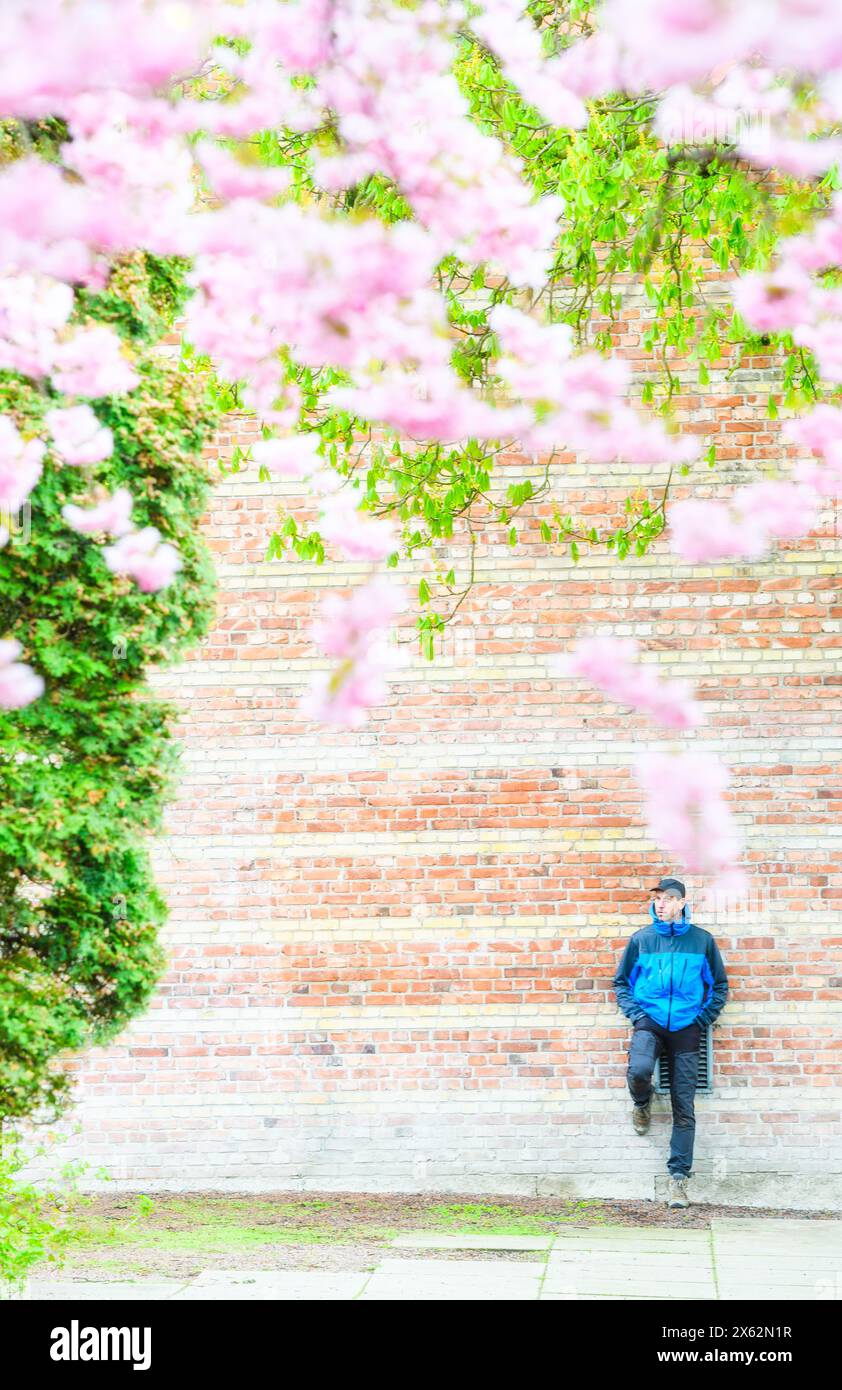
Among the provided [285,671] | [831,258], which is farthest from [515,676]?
[831,258]

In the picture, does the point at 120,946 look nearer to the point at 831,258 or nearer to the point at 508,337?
the point at 508,337

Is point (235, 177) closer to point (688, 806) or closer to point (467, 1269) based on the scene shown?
point (688, 806)

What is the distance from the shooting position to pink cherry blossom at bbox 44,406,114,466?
4.21 m

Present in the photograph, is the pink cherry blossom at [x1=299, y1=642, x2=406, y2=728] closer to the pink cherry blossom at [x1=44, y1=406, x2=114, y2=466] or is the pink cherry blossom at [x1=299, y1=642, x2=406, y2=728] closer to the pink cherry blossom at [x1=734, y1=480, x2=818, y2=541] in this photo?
the pink cherry blossom at [x1=734, y1=480, x2=818, y2=541]

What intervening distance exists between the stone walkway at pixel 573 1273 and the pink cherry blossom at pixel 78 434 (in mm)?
3431

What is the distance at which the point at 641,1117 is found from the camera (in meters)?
8.08

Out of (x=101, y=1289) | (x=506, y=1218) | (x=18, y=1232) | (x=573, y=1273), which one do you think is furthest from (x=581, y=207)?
(x=506, y=1218)

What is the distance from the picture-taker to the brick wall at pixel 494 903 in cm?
816

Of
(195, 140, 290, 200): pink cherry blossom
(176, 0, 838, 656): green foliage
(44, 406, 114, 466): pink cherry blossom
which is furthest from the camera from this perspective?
(176, 0, 838, 656): green foliage

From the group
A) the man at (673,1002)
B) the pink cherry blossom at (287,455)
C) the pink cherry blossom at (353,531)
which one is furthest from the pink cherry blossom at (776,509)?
the man at (673,1002)

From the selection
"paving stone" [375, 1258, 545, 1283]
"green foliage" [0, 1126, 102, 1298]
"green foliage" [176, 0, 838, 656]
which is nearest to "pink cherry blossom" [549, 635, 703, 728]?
"green foliage" [176, 0, 838, 656]

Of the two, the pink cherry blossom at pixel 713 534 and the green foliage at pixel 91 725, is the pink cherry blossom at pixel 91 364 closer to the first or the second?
the green foliage at pixel 91 725

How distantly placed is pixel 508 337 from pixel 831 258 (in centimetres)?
82

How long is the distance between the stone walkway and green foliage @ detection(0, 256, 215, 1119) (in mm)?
1716
